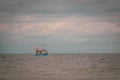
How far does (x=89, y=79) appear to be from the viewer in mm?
52375

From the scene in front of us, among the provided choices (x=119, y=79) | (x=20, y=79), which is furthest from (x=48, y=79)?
(x=119, y=79)

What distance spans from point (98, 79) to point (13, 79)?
688 inches

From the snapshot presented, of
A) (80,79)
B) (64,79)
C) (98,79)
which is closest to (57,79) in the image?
(64,79)

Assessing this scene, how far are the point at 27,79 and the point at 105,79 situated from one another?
15.9m

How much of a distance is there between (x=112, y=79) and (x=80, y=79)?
6.53m

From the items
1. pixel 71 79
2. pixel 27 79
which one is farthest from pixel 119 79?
pixel 27 79

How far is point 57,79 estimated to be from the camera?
170 ft

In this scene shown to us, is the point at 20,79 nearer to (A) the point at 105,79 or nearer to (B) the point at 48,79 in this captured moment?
(B) the point at 48,79

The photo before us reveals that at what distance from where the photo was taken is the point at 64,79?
51781mm

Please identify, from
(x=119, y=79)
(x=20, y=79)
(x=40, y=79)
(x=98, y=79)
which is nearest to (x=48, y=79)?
(x=40, y=79)

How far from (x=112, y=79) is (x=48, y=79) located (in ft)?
42.5

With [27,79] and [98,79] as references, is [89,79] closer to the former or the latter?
[98,79]

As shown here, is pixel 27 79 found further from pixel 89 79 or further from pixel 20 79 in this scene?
pixel 89 79

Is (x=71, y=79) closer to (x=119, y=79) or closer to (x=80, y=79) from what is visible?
(x=80, y=79)
